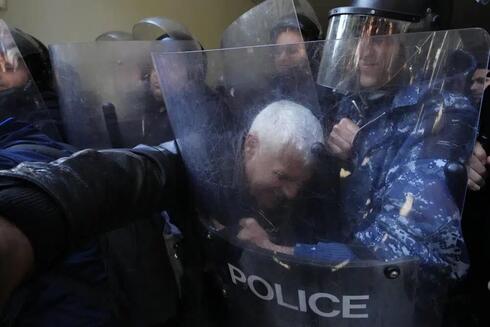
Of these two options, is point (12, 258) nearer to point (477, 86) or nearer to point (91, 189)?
point (91, 189)

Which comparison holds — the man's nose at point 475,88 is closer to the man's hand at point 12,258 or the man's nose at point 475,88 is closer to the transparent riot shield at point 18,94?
the man's hand at point 12,258

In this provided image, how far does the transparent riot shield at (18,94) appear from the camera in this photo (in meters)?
1.02

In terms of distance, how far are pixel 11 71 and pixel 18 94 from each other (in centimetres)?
6

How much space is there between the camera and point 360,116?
0.50 meters

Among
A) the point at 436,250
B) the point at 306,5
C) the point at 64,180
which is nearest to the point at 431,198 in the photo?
the point at 436,250

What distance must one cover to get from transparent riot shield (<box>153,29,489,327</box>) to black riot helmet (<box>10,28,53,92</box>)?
85cm

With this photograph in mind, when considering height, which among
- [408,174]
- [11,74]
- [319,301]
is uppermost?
[11,74]

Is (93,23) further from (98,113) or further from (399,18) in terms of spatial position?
(399,18)

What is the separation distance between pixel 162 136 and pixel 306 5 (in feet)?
1.38

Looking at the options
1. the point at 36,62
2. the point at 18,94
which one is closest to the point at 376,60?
the point at 18,94

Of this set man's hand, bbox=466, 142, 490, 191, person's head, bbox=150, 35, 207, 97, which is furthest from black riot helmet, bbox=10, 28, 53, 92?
man's hand, bbox=466, 142, 490, 191

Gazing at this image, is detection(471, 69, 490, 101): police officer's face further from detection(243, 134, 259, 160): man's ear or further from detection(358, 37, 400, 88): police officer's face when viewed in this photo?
detection(243, 134, 259, 160): man's ear

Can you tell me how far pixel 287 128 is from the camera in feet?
1.58

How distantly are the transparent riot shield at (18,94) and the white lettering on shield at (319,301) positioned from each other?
78cm
